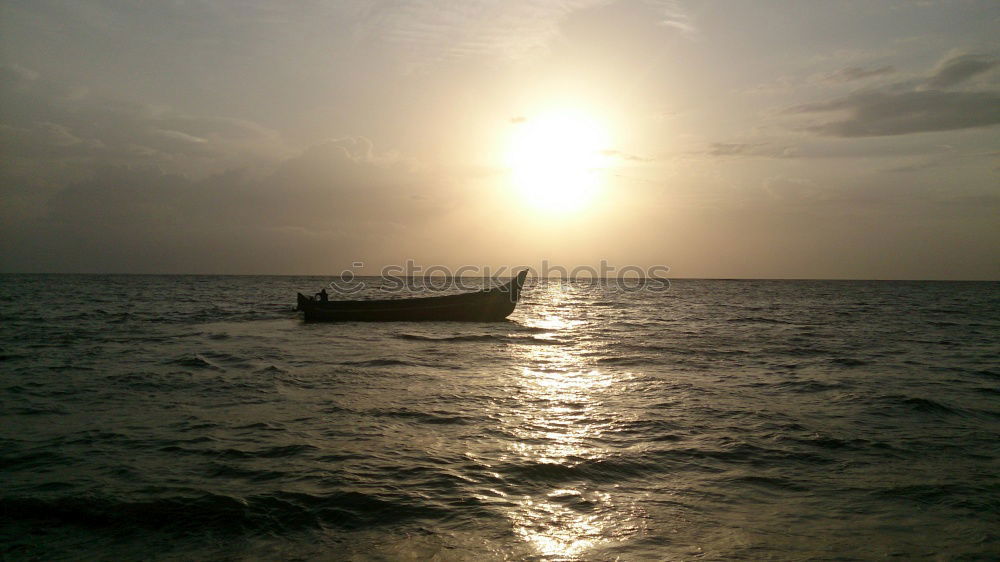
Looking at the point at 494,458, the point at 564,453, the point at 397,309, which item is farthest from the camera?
the point at 397,309

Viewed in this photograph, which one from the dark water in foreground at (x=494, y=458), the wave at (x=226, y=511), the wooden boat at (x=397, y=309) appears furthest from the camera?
the wooden boat at (x=397, y=309)

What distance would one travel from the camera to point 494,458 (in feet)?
30.8

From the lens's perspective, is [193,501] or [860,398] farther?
[860,398]

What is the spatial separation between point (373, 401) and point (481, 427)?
3416mm

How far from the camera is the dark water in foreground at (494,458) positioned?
6.52 metres

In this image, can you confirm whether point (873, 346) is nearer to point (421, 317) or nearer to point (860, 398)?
point (860, 398)

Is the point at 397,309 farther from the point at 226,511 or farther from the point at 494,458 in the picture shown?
the point at 226,511

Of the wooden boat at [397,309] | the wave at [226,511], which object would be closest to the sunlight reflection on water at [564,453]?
→ the wave at [226,511]

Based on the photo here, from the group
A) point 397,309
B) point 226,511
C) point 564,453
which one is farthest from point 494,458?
point 397,309

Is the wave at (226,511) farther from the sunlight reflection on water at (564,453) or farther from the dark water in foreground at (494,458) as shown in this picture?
the sunlight reflection on water at (564,453)

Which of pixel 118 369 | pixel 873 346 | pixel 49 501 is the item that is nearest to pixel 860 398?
pixel 873 346

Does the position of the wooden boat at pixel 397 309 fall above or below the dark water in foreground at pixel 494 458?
above

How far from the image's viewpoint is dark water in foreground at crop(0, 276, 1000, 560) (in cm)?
652

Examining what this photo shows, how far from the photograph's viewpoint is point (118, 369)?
17.7 metres
